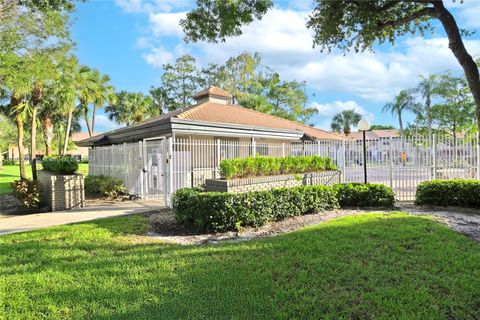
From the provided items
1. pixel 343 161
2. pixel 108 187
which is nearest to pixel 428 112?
pixel 343 161

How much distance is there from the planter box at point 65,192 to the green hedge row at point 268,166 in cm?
607

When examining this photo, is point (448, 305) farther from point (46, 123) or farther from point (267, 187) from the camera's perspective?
point (46, 123)

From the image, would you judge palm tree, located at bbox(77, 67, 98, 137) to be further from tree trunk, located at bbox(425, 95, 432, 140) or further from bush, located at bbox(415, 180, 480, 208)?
Result: tree trunk, located at bbox(425, 95, 432, 140)

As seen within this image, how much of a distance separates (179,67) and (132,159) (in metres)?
25.4

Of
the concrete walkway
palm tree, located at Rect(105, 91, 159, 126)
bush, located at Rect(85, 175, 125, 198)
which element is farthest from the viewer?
palm tree, located at Rect(105, 91, 159, 126)

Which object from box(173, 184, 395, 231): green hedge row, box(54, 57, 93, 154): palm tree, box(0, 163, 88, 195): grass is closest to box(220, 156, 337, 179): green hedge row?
box(173, 184, 395, 231): green hedge row

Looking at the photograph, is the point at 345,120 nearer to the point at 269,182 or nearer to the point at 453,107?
the point at 453,107

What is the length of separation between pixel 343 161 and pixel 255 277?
35.8ft

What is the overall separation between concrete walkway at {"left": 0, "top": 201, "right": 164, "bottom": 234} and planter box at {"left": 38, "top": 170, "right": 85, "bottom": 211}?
2.41ft

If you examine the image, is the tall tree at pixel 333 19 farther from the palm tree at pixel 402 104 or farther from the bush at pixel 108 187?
the palm tree at pixel 402 104

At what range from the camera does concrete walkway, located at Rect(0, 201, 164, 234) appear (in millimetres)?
8145

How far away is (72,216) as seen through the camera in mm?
9336

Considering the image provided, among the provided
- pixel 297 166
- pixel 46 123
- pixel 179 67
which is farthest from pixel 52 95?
pixel 297 166

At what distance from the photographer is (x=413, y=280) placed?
13.0 feet
